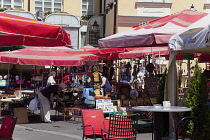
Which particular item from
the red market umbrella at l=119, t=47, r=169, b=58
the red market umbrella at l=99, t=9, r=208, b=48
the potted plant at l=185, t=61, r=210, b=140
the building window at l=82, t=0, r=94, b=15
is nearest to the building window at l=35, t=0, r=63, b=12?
the building window at l=82, t=0, r=94, b=15

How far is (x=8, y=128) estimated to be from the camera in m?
7.70

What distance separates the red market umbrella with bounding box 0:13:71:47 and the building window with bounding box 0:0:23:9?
26.4 metres

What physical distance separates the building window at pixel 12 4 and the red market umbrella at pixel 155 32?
22912 mm

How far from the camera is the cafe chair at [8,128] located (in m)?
7.59

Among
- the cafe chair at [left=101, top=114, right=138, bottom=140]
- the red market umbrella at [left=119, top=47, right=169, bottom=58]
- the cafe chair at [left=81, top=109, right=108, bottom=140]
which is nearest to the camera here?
the cafe chair at [left=101, top=114, right=138, bottom=140]

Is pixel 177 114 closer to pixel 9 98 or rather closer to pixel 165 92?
pixel 165 92

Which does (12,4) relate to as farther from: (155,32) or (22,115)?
(155,32)

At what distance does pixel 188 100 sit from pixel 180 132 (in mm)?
687

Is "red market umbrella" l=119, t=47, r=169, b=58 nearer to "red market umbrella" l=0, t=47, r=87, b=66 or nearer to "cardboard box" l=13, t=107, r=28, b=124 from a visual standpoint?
"red market umbrella" l=0, t=47, r=87, b=66

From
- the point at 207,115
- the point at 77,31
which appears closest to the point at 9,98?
the point at 207,115

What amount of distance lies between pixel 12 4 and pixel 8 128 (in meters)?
28.0

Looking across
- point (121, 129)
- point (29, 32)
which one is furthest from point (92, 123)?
point (29, 32)

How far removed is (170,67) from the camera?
9859mm

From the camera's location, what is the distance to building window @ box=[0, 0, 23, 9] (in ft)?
112
